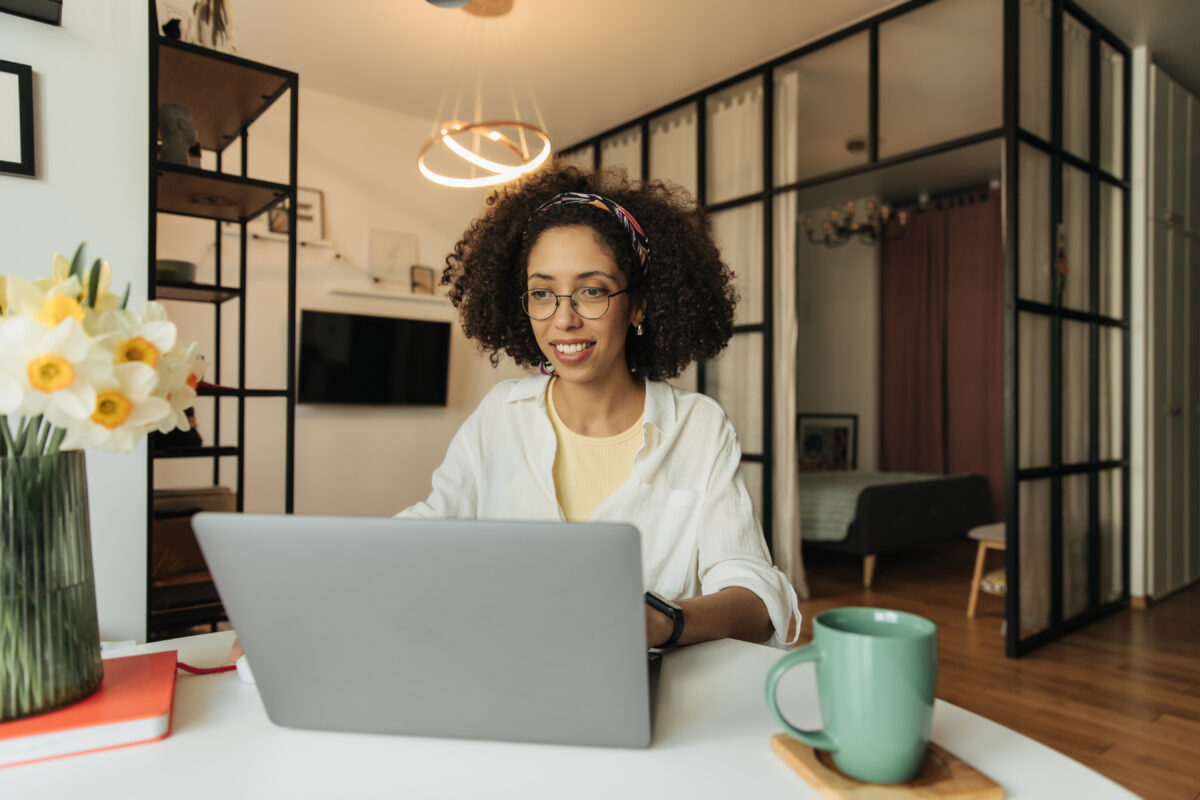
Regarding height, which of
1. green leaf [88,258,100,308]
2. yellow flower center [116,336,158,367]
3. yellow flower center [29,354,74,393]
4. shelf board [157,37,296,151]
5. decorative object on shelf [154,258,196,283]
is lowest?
yellow flower center [29,354,74,393]

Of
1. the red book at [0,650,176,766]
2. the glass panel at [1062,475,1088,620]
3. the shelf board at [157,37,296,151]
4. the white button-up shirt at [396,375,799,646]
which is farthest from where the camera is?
the glass panel at [1062,475,1088,620]

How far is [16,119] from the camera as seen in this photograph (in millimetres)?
1163

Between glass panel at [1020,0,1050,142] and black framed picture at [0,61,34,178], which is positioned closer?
black framed picture at [0,61,34,178]

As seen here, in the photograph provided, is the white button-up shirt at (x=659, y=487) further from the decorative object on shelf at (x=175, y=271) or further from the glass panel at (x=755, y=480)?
the glass panel at (x=755, y=480)

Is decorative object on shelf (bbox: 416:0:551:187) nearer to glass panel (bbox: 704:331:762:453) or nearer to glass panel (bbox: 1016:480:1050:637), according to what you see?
glass panel (bbox: 704:331:762:453)

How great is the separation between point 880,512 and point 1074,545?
40.1 inches

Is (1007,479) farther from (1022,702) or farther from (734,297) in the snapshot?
(734,297)

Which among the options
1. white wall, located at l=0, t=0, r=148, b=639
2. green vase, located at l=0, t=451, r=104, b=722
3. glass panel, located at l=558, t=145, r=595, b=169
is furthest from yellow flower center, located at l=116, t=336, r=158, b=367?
glass panel, located at l=558, t=145, r=595, b=169

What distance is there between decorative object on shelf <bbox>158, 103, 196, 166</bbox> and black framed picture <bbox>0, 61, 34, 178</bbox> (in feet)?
2.48

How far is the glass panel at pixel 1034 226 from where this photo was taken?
10.0 ft

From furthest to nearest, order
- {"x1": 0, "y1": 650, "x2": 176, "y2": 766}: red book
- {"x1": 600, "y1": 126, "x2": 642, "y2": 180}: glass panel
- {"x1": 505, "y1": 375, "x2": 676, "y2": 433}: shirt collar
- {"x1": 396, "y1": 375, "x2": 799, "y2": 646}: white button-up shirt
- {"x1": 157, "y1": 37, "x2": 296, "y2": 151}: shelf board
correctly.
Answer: {"x1": 600, "y1": 126, "x2": 642, "y2": 180}: glass panel → {"x1": 157, "y1": 37, "x2": 296, "y2": 151}: shelf board → {"x1": 505, "y1": 375, "x2": 676, "y2": 433}: shirt collar → {"x1": 396, "y1": 375, "x2": 799, "y2": 646}: white button-up shirt → {"x1": 0, "y1": 650, "x2": 176, "y2": 766}: red book

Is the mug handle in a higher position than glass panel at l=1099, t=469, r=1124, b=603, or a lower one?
higher

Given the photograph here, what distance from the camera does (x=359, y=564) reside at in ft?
1.82

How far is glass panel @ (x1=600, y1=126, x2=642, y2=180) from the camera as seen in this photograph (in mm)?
4715
